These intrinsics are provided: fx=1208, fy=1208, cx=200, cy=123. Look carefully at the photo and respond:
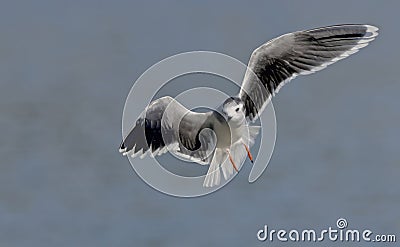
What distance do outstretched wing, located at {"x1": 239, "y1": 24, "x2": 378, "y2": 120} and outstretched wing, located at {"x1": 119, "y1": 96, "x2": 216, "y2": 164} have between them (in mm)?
433

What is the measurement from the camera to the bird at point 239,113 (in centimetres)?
835

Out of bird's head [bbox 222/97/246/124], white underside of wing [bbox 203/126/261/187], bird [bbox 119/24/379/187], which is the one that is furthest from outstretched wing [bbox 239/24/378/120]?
bird's head [bbox 222/97/246/124]

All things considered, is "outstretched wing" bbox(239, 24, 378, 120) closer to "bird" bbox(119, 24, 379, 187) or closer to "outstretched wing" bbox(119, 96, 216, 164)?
"bird" bbox(119, 24, 379, 187)

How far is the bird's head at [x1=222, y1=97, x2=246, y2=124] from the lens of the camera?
8156 millimetres

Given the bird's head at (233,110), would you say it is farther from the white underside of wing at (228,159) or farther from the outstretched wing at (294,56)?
the outstretched wing at (294,56)

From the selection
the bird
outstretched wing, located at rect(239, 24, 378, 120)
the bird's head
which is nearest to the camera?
the bird's head

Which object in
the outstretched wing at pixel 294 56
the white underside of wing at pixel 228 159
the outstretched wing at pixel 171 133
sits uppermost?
the outstretched wing at pixel 294 56

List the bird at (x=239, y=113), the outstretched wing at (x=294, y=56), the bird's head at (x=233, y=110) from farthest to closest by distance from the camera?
the outstretched wing at (x=294, y=56) → the bird at (x=239, y=113) → the bird's head at (x=233, y=110)

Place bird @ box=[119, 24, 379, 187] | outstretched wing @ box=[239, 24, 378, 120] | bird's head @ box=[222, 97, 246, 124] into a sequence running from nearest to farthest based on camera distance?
1. bird's head @ box=[222, 97, 246, 124]
2. bird @ box=[119, 24, 379, 187]
3. outstretched wing @ box=[239, 24, 378, 120]

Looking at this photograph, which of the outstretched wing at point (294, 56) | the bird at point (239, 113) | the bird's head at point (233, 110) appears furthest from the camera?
the outstretched wing at point (294, 56)

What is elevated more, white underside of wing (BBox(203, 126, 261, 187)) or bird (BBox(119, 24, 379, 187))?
bird (BBox(119, 24, 379, 187))

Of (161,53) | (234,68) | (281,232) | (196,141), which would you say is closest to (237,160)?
(196,141)

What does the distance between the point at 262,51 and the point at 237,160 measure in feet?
2.61

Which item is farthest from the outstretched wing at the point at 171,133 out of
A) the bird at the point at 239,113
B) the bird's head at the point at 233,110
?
the bird's head at the point at 233,110
